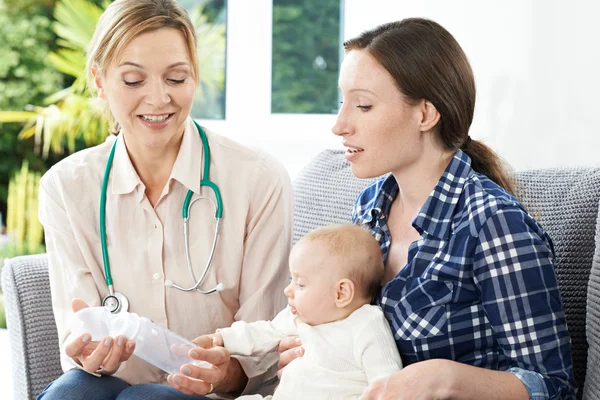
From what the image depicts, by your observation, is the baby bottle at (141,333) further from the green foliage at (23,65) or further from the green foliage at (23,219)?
the green foliage at (23,65)

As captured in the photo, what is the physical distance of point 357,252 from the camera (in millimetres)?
1604

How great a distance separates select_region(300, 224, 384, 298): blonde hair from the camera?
1.60 meters

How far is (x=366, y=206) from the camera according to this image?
1.81 meters

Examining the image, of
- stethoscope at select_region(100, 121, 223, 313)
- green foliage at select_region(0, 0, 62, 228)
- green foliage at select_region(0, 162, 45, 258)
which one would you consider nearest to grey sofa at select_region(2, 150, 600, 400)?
stethoscope at select_region(100, 121, 223, 313)

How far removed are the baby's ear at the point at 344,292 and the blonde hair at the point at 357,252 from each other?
1 centimetres

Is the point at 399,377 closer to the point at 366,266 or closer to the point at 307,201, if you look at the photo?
the point at 366,266

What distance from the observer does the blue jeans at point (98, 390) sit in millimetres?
1671

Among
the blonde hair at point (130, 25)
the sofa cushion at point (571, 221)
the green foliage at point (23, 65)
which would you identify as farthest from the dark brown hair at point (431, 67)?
the green foliage at point (23, 65)

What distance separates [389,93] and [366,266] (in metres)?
0.34

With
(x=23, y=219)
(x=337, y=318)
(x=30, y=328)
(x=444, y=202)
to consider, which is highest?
(x=444, y=202)

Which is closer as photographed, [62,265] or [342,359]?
[342,359]

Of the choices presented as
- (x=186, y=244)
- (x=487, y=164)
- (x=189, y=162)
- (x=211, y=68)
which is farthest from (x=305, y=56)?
(x=487, y=164)

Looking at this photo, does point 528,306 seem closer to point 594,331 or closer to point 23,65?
point 594,331

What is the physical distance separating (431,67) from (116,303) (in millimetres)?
882
